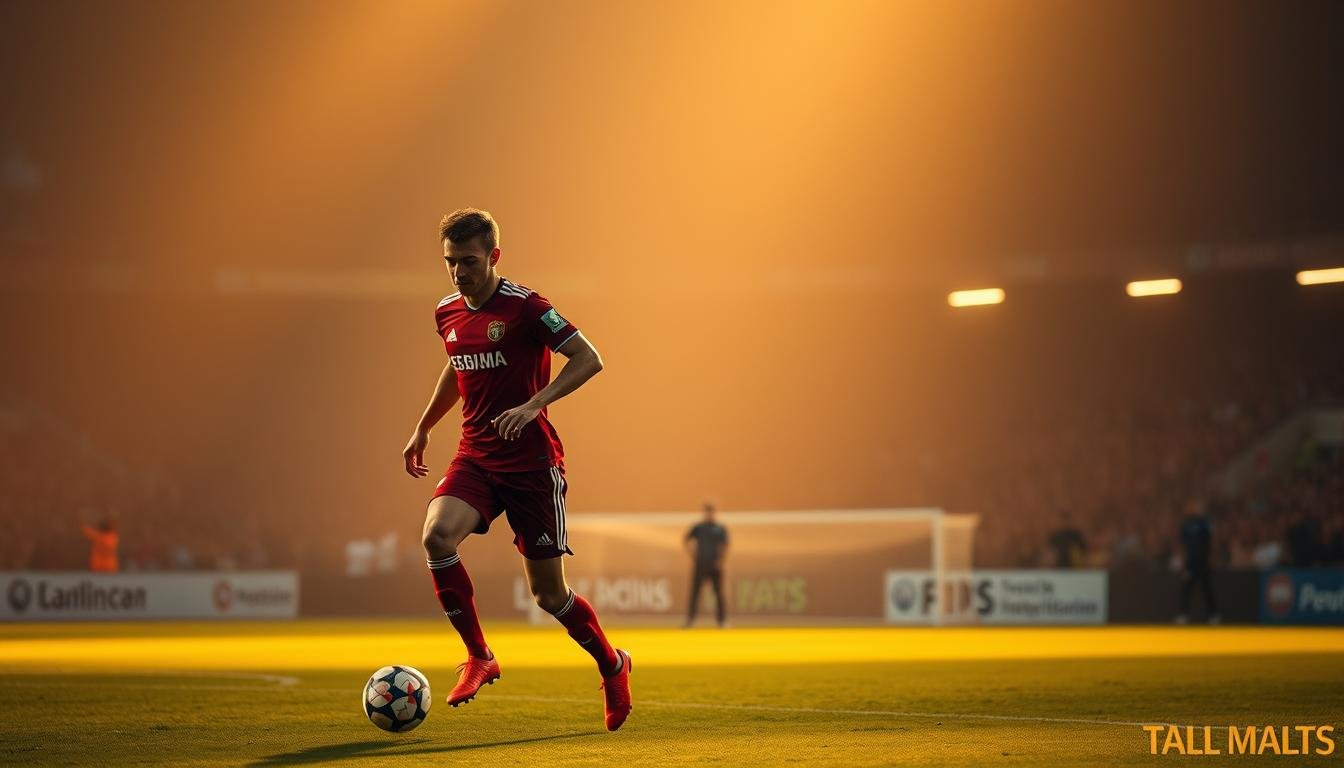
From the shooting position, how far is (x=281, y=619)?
2828 cm

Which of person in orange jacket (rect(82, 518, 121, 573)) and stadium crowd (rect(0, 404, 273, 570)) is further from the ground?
stadium crowd (rect(0, 404, 273, 570))

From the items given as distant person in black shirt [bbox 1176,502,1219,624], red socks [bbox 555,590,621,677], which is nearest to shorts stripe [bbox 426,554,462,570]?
red socks [bbox 555,590,621,677]

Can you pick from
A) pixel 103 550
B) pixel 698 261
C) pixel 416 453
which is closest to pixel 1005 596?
pixel 698 261

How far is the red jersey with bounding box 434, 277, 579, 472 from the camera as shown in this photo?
7.61 meters

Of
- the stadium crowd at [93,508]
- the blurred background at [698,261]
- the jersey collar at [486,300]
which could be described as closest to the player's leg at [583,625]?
the jersey collar at [486,300]

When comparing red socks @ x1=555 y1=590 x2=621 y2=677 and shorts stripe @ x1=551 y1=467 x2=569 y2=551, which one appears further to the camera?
red socks @ x1=555 y1=590 x2=621 y2=677

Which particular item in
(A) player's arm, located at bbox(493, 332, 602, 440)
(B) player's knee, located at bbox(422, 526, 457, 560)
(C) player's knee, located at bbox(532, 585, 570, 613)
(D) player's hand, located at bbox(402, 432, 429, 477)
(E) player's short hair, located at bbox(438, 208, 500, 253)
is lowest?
(C) player's knee, located at bbox(532, 585, 570, 613)

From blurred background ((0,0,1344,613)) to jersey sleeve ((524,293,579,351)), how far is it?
66.8 ft

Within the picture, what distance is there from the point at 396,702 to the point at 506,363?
1604 millimetres

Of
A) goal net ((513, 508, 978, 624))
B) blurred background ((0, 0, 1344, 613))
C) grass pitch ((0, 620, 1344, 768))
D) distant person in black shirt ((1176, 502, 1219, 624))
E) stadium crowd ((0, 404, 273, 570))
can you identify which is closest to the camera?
grass pitch ((0, 620, 1344, 768))

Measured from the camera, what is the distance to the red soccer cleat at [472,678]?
295 inches

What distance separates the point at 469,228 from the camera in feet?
24.6

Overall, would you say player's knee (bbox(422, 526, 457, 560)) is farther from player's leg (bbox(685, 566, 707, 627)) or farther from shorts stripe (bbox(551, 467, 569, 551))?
player's leg (bbox(685, 566, 707, 627))

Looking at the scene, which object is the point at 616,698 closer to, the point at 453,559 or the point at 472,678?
the point at 472,678
